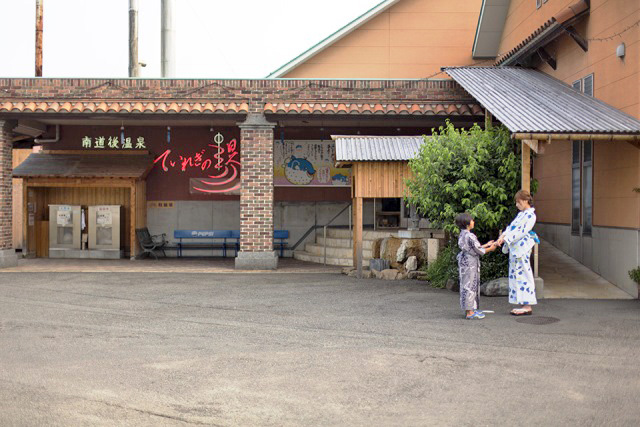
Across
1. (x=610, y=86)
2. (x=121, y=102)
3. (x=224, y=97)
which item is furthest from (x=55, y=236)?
(x=610, y=86)

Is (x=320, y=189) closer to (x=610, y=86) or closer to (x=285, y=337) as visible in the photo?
(x=610, y=86)

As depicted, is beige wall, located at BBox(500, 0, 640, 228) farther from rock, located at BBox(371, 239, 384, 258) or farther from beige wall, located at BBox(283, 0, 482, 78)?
beige wall, located at BBox(283, 0, 482, 78)

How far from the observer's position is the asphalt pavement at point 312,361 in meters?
5.22

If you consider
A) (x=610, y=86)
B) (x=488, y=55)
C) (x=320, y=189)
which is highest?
(x=488, y=55)

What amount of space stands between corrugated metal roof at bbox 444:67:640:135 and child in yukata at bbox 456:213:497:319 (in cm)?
211

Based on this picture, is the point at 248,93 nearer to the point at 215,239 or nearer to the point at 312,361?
the point at 215,239

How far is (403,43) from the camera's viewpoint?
2275cm

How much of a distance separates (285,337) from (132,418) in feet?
11.1

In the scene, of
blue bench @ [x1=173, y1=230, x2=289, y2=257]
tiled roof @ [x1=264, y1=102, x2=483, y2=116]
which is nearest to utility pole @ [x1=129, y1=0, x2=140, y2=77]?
blue bench @ [x1=173, y1=230, x2=289, y2=257]

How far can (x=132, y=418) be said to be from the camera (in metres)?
5.05

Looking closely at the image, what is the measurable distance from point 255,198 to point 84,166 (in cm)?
607

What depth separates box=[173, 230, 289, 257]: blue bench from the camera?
2091 cm

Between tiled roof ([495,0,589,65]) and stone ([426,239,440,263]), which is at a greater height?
tiled roof ([495,0,589,65])

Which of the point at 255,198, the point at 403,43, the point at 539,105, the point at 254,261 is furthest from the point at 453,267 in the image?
the point at 403,43
